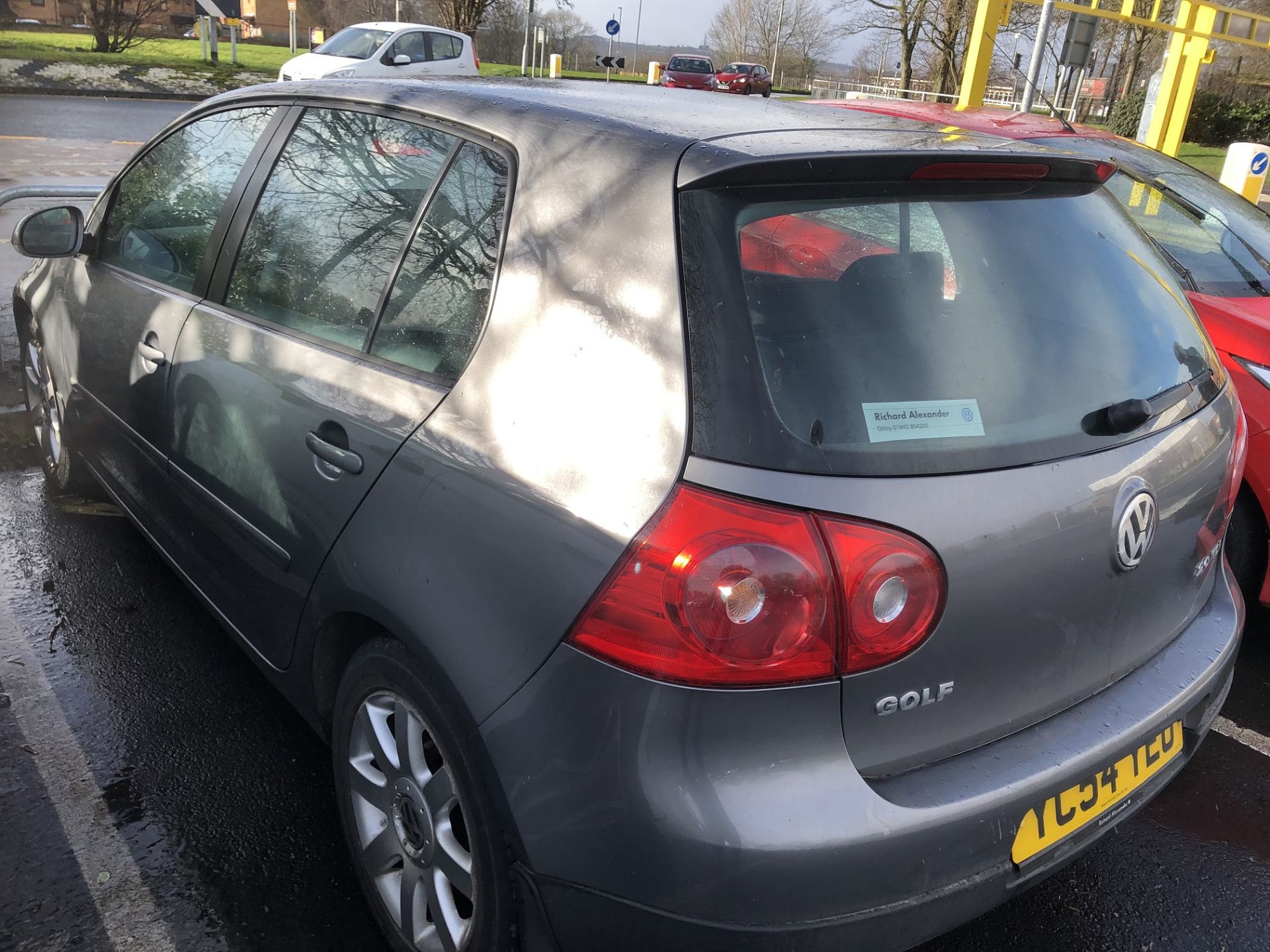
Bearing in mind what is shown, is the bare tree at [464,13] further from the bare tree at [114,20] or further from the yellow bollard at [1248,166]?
the yellow bollard at [1248,166]

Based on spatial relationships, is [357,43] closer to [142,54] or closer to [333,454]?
[142,54]

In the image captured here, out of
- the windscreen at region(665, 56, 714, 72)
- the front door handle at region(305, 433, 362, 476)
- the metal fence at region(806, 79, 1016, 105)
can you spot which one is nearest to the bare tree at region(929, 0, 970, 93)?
the metal fence at region(806, 79, 1016, 105)

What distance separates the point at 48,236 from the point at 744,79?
4224 centimetres

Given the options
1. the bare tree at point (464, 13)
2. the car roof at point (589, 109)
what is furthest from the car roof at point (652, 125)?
the bare tree at point (464, 13)

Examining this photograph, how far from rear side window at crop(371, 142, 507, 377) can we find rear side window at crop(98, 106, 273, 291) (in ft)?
3.07

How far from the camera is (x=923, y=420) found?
5.42 feet

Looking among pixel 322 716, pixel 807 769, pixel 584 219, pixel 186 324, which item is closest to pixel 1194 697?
pixel 807 769

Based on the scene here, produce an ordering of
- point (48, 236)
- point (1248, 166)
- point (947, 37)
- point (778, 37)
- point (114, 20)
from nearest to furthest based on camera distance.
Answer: point (48, 236)
point (1248, 166)
point (114, 20)
point (947, 37)
point (778, 37)

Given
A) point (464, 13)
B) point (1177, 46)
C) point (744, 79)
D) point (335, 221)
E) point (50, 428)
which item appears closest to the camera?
point (335, 221)

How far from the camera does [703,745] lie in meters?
1.50

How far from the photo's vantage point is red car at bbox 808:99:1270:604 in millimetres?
3500

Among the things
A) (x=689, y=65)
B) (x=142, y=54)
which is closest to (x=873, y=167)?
(x=142, y=54)

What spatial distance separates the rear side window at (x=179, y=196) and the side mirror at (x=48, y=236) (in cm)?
11

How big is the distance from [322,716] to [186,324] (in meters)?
1.15
